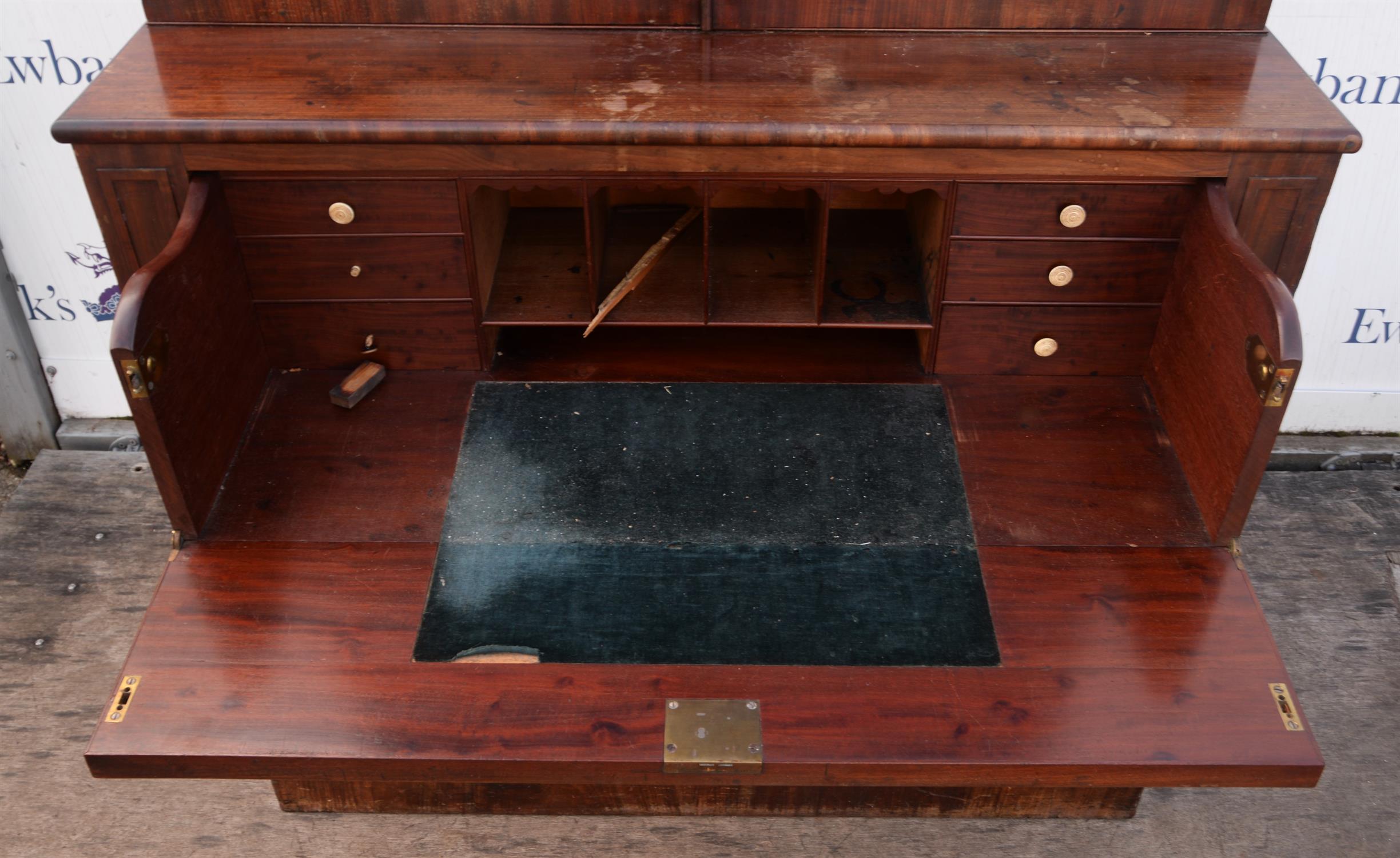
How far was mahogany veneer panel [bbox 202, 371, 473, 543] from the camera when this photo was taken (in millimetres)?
1825

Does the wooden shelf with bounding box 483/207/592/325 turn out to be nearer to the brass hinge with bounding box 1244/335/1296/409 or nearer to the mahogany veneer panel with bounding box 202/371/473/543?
the mahogany veneer panel with bounding box 202/371/473/543

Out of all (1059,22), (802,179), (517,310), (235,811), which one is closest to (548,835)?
(235,811)

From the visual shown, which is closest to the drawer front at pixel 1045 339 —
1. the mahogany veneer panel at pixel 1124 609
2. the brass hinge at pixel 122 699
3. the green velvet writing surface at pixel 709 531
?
the green velvet writing surface at pixel 709 531

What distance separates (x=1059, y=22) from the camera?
2.11 meters

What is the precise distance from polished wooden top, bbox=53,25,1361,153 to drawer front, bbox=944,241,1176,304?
22 centimetres

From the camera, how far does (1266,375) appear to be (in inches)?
63.1

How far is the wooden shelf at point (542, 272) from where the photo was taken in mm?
2092

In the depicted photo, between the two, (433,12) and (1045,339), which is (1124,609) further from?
(433,12)

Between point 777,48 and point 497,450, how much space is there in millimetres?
903

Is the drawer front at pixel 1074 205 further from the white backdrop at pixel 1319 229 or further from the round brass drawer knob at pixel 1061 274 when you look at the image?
the white backdrop at pixel 1319 229

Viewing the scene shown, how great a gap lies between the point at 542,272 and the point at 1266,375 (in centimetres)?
130

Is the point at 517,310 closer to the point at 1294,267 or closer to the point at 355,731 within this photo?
the point at 355,731

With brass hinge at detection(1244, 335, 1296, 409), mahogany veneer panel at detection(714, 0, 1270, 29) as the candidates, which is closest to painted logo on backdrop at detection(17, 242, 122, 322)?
mahogany veneer panel at detection(714, 0, 1270, 29)

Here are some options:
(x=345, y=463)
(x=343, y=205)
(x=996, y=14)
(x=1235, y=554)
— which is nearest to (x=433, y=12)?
(x=343, y=205)
